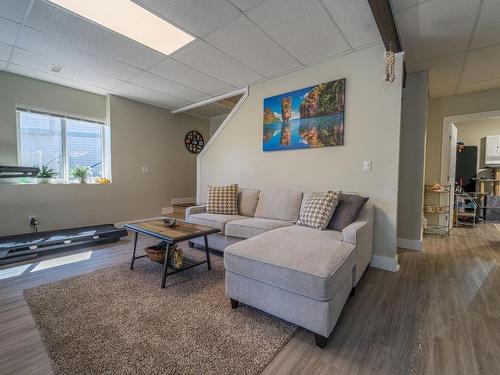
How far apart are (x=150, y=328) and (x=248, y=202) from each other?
82.5 inches

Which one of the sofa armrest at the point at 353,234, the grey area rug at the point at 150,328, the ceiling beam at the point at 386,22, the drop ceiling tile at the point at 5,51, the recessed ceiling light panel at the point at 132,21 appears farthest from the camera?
the drop ceiling tile at the point at 5,51

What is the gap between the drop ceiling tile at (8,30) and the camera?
7.41 ft

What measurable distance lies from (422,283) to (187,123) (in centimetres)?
532

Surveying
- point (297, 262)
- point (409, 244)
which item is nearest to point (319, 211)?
point (297, 262)

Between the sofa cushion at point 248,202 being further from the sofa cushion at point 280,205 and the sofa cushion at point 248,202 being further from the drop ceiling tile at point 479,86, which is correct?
the drop ceiling tile at point 479,86

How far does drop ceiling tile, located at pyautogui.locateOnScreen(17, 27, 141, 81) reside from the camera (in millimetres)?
2518

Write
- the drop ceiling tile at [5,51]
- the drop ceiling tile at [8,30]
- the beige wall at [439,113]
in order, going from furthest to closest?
1. the beige wall at [439,113]
2. the drop ceiling tile at [5,51]
3. the drop ceiling tile at [8,30]

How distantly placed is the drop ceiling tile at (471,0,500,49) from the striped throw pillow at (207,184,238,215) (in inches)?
123

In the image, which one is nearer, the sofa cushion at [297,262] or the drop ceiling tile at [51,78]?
the sofa cushion at [297,262]

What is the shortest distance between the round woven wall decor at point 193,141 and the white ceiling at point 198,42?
196 cm

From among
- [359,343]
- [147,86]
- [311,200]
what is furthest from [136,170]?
[359,343]

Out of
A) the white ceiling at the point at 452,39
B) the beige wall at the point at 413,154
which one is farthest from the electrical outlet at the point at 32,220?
the beige wall at the point at 413,154

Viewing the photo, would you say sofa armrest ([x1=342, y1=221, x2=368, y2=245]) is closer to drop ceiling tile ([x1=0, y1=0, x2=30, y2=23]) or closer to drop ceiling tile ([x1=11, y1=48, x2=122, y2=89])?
drop ceiling tile ([x1=0, y1=0, x2=30, y2=23])

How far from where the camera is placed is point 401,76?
2.49 meters
